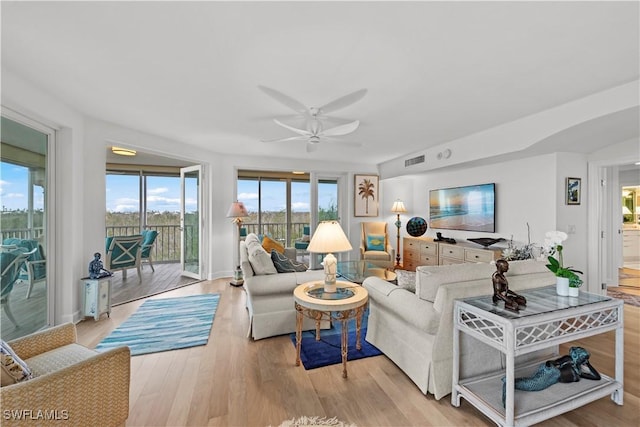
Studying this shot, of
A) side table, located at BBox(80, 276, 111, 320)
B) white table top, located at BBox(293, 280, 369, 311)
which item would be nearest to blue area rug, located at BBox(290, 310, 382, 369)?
white table top, located at BBox(293, 280, 369, 311)

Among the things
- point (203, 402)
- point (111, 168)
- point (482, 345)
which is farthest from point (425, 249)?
point (111, 168)

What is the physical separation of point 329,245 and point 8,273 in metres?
2.86

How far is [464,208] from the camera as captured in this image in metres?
4.83

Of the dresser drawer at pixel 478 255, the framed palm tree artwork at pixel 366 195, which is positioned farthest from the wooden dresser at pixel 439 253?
the framed palm tree artwork at pixel 366 195

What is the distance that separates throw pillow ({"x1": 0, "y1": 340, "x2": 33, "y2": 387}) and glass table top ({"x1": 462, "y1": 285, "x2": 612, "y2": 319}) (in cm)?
233

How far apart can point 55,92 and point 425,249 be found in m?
5.64

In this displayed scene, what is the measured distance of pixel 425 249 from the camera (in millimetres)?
5297

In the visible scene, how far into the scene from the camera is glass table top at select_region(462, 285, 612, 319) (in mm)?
1605

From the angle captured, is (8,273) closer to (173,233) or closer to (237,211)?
(237,211)

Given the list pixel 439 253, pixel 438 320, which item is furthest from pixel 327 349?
pixel 439 253

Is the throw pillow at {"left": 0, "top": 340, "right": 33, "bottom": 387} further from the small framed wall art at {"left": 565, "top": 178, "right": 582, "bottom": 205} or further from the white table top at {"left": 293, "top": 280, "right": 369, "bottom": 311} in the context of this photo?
the small framed wall art at {"left": 565, "top": 178, "right": 582, "bottom": 205}

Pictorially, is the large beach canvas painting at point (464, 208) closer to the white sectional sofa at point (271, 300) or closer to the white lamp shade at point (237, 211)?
the white sectional sofa at point (271, 300)

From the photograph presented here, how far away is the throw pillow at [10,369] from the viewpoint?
1.11 metres

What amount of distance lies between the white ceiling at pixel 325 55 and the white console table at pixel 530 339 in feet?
5.53
